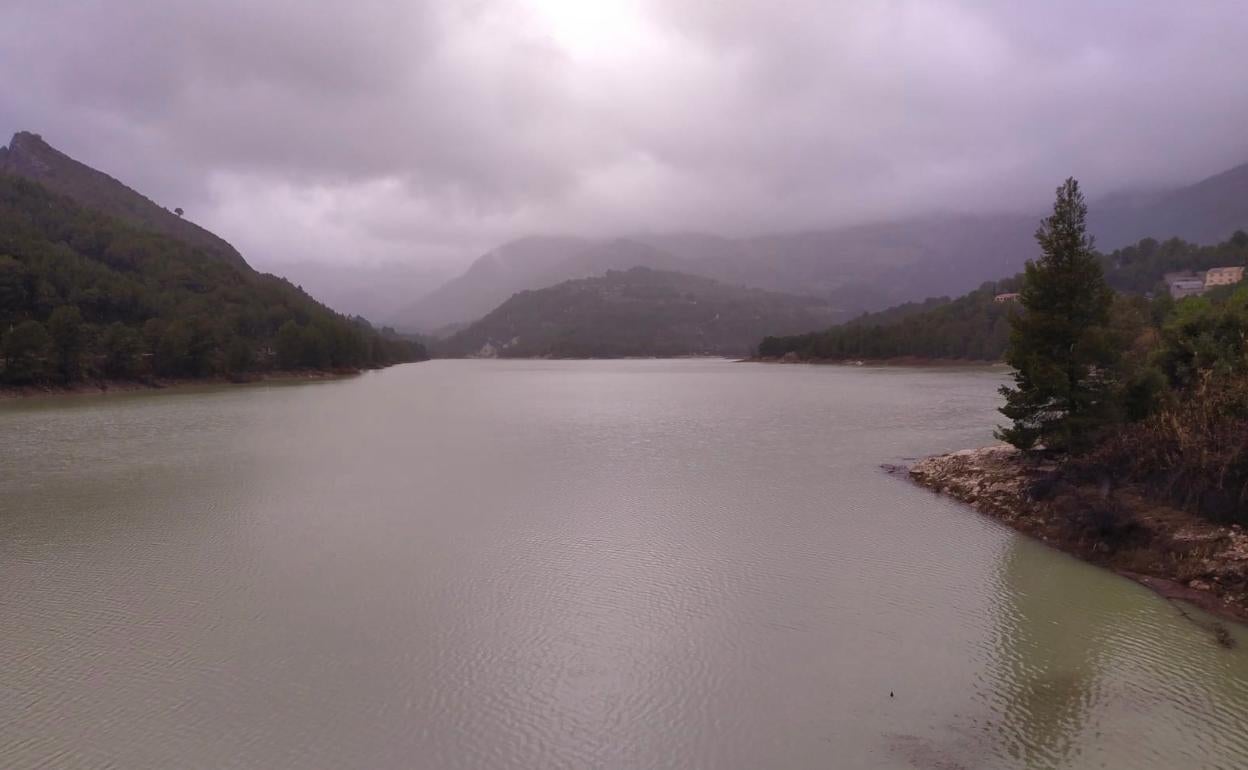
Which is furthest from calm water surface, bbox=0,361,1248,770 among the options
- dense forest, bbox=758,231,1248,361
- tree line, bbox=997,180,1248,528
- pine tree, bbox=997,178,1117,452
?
dense forest, bbox=758,231,1248,361

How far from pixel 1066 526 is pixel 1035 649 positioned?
5.95 m

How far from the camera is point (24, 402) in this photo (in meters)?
49.9

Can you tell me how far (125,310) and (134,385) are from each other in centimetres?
1809

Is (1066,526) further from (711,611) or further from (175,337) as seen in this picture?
(175,337)

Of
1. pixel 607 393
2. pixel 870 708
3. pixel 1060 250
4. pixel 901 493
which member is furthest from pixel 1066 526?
pixel 607 393

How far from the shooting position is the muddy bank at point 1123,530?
36.3 ft

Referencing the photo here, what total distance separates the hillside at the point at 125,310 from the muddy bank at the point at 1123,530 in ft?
206

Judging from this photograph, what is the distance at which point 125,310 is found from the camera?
75125 millimetres

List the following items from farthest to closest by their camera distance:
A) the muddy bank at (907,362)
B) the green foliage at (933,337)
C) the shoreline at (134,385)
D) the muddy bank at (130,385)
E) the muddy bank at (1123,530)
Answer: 1. the green foliage at (933,337)
2. the muddy bank at (907,362)
3. the muddy bank at (130,385)
4. the shoreline at (134,385)
5. the muddy bank at (1123,530)

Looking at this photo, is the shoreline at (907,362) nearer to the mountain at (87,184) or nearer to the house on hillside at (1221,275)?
the house on hillside at (1221,275)

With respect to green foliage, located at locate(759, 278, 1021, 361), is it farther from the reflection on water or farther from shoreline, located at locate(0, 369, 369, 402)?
the reflection on water

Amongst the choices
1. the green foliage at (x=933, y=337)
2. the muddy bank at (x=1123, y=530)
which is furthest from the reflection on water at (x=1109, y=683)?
the green foliage at (x=933, y=337)

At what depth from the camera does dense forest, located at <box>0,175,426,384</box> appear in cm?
5566

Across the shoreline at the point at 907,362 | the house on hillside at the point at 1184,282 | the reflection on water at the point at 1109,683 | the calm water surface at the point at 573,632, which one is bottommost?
the reflection on water at the point at 1109,683
